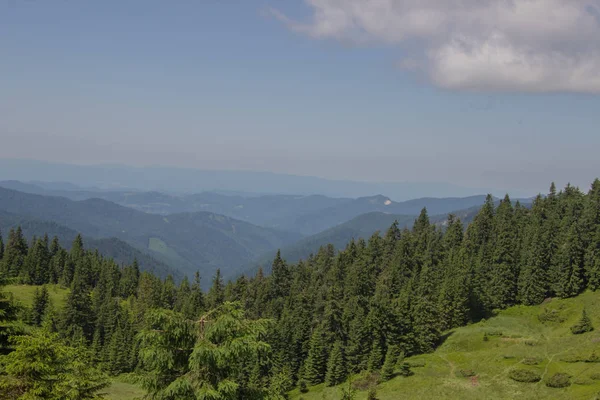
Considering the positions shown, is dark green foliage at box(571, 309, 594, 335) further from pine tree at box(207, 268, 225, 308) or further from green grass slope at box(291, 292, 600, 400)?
pine tree at box(207, 268, 225, 308)

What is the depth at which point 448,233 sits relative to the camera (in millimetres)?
124562

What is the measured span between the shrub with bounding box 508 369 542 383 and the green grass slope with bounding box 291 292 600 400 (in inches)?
22.3

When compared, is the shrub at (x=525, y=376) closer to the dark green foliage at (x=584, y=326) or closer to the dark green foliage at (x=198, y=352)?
the dark green foliage at (x=584, y=326)

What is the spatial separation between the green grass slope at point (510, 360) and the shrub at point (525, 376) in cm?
57

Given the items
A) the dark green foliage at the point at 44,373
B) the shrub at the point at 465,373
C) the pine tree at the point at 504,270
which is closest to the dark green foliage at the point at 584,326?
the shrub at the point at 465,373

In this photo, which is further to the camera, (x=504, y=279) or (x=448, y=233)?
(x=448, y=233)

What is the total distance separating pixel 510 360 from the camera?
6056cm

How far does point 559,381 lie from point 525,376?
168 inches

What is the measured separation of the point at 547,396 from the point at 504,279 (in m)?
50.9

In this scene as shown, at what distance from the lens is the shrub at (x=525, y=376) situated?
52781 millimetres

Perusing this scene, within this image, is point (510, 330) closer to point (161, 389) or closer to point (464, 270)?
point (464, 270)

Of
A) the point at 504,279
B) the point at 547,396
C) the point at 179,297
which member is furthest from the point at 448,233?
the point at 179,297

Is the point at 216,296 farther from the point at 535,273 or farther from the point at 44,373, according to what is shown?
the point at 44,373

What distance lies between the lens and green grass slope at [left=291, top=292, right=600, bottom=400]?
51.5 metres
